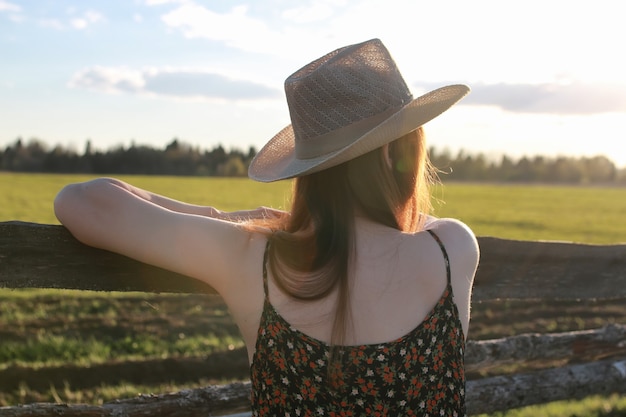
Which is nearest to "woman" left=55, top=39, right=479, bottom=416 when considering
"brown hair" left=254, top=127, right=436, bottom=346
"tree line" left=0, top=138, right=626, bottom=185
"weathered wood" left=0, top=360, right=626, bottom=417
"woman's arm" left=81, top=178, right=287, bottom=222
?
"brown hair" left=254, top=127, right=436, bottom=346

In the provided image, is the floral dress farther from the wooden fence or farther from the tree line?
the tree line

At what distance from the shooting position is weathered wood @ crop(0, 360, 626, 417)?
2.91 metres

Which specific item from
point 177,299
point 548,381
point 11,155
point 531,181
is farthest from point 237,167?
point 548,381

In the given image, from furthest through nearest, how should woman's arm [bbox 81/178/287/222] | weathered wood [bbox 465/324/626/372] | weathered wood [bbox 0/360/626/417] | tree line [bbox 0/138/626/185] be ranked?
tree line [bbox 0/138/626/185] → weathered wood [bbox 465/324/626/372] → weathered wood [bbox 0/360/626/417] → woman's arm [bbox 81/178/287/222]

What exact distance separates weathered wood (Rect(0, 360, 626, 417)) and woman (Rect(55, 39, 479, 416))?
1.13 meters

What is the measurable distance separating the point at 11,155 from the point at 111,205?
77340 mm

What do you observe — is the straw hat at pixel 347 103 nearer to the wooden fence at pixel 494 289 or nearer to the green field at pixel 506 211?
the wooden fence at pixel 494 289

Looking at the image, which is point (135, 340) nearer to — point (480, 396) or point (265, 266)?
point (480, 396)

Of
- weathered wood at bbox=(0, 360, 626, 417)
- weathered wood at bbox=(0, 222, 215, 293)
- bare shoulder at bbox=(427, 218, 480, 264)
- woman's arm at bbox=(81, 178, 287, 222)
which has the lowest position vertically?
weathered wood at bbox=(0, 360, 626, 417)

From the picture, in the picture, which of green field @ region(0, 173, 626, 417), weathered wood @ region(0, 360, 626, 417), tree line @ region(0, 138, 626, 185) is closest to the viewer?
weathered wood @ region(0, 360, 626, 417)

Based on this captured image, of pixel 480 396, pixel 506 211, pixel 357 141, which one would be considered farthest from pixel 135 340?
pixel 506 211

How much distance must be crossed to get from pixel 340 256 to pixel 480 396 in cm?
255

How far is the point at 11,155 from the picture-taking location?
73.0 m

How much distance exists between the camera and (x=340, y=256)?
6.22 ft
